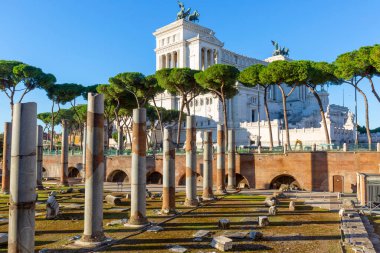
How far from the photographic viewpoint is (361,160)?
28.5 meters

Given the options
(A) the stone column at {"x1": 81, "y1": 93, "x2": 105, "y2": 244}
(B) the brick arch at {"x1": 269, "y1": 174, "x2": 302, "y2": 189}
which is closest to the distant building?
(B) the brick arch at {"x1": 269, "y1": 174, "x2": 302, "y2": 189}

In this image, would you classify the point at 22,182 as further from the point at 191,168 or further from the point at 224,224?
the point at 191,168

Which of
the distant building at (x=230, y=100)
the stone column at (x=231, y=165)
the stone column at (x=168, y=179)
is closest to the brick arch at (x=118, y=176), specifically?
the stone column at (x=231, y=165)

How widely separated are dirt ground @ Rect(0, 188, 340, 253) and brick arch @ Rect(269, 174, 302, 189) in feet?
38.1

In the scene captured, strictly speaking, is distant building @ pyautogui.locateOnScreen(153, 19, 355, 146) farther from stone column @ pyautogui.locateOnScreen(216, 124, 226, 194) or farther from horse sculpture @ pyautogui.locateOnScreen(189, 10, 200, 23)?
stone column @ pyautogui.locateOnScreen(216, 124, 226, 194)

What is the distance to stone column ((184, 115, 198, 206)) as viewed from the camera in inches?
769

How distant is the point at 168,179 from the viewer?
1711 centimetres

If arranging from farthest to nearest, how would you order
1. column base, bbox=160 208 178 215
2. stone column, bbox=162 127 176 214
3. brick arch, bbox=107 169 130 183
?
brick arch, bbox=107 169 130 183 → stone column, bbox=162 127 176 214 → column base, bbox=160 208 178 215

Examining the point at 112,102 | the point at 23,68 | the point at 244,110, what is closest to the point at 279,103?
the point at 244,110

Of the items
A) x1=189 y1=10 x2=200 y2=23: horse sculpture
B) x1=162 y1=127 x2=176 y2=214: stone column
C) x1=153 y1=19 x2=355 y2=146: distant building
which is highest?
x1=189 y1=10 x2=200 y2=23: horse sculpture

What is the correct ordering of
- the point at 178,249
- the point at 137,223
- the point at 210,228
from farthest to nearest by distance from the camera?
the point at 210,228 → the point at 137,223 → the point at 178,249

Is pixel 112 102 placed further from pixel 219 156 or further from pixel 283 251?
pixel 283 251

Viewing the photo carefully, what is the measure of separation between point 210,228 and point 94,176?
4.91m

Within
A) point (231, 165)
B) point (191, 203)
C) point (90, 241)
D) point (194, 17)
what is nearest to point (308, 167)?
point (231, 165)
